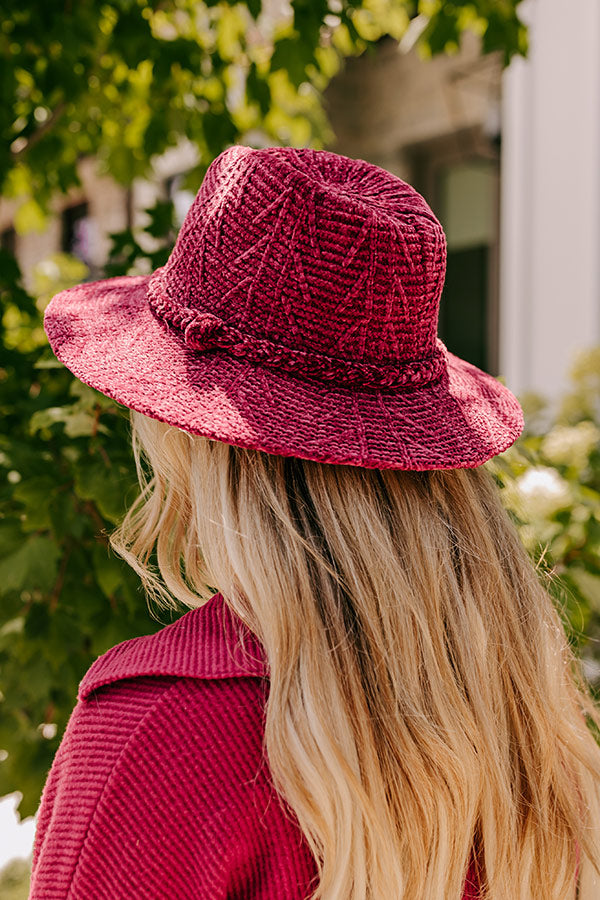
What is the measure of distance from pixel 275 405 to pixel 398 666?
0.35m

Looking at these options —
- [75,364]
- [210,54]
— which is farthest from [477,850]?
[210,54]

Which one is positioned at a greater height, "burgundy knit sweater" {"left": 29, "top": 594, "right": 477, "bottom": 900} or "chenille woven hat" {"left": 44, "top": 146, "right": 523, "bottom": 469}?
"chenille woven hat" {"left": 44, "top": 146, "right": 523, "bottom": 469}

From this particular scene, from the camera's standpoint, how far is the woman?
0.84 metres

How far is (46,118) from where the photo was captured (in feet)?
8.59

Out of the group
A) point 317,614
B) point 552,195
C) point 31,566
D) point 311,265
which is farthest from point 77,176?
point 552,195

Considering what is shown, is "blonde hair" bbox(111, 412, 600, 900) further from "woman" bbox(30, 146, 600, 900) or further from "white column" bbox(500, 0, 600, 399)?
"white column" bbox(500, 0, 600, 399)

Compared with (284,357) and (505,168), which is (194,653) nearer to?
(284,357)

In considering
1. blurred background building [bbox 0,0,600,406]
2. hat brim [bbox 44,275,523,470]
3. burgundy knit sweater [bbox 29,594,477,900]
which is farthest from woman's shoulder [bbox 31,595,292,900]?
blurred background building [bbox 0,0,600,406]

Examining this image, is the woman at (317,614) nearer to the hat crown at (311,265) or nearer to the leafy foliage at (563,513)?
the hat crown at (311,265)

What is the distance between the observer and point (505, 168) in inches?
200

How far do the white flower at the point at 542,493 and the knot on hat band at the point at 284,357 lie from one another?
1079 millimetres

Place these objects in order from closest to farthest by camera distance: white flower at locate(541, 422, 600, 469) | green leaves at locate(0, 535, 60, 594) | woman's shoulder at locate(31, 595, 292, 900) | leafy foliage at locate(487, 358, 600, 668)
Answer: woman's shoulder at locate(31, 595, 292, 900)
green leaves at locate(0, 535, 60, 594)
leafy foliage at locate(487, 358, 600, 668)
white flower at locate(541, 422, 600, 469)

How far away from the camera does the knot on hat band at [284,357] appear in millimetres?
991

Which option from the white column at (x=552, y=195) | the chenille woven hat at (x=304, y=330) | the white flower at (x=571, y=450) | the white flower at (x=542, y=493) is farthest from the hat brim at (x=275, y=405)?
the white column at (x=552, y=195)
